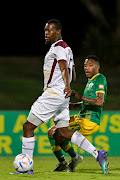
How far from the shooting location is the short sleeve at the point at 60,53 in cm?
670

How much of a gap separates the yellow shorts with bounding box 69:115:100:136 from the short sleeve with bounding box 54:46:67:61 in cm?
110

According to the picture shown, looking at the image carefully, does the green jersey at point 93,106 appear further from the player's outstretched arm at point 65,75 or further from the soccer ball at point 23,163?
the soccer ball at point 23,163

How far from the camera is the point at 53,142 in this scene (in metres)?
7.46

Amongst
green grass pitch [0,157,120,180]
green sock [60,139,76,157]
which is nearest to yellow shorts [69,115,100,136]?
green sock [60,139,76,157]

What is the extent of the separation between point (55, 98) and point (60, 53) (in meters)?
0.56

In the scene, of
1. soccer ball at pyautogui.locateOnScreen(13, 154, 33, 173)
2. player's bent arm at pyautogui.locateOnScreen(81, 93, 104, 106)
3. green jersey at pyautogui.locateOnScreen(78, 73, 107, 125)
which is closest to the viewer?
soccer ball at pyautogui.locateOnScreen(13, 154, 33, 173)

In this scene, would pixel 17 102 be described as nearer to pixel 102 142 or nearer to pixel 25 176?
pixel 102 142

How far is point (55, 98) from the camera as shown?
6.82 m

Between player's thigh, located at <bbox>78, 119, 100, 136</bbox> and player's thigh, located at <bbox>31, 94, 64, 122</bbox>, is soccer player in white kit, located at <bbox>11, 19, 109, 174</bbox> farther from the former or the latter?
player's thigh, located at <bbox>78, 119, 100, 136</bbox>

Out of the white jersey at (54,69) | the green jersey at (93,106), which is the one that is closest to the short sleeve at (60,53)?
the white jersey at (54,69)

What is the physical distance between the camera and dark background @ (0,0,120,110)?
2183 centimetres

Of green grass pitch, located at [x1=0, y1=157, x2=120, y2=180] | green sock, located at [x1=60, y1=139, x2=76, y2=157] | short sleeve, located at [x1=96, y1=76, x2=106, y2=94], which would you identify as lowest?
green grass pitch, located at [x1=0, y1=157, x2=120, y2=180]

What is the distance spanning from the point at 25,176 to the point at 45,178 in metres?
0.27

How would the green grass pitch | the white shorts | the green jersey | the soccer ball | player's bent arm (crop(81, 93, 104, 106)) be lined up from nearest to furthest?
the green grass pitch, the soccer ball, the white shorts, player's bent arm (crop(81, 93, 104, 106)), the green jersey
